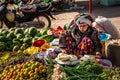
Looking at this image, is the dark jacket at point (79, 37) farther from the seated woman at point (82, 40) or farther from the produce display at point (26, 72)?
the produce display at point (26, 72)

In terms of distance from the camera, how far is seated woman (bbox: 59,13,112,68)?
20.1ft

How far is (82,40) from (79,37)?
0.10 meters

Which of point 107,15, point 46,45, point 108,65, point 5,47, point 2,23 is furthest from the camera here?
point 107,15

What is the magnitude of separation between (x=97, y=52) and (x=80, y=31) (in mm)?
547

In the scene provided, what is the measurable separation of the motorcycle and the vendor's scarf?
565 centimetres

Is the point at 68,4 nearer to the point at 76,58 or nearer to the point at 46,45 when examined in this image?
the point at 46,45

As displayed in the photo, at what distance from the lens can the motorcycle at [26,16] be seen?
1148 centimetres

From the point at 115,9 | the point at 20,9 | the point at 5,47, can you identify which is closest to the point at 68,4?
the point at 115,9

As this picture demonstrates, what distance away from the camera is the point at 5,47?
7.54m

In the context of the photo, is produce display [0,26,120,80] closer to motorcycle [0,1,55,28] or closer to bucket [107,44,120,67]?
bucket [107,44,120,67]

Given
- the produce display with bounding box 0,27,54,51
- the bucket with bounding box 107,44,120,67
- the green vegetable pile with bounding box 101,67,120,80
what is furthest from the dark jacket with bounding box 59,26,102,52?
the produce display with bounding box 0,27,54,51

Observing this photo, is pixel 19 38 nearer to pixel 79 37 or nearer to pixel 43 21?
pixel 79 37

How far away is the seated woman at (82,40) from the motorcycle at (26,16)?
533cm

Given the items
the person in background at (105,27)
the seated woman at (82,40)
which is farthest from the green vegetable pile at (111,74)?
the person in background at (105,27)
